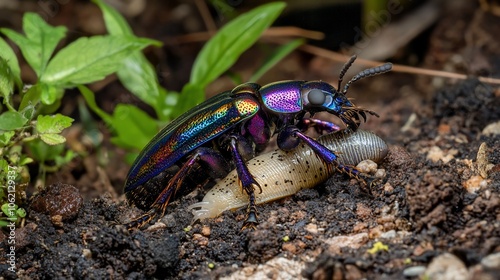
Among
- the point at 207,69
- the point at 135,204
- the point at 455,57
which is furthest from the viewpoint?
the point at 455,57

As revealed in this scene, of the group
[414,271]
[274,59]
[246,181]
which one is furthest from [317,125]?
[414,271]

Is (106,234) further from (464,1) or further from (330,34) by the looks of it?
(464,1)

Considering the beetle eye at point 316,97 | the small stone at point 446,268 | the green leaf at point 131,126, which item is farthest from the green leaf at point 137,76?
the small stone at point 446,268

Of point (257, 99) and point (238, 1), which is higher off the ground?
point (238, 1)

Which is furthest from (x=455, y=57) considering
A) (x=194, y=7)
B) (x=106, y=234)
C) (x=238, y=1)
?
(x=106, y=234)

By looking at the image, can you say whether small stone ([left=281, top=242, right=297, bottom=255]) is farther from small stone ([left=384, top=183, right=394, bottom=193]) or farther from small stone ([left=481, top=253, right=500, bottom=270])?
small stone ([left=481, top=253, right=500, bottom=270])

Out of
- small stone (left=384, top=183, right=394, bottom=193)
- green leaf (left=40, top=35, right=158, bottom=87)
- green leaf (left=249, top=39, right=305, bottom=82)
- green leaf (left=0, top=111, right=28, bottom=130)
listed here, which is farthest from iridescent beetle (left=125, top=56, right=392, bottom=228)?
green leaf (left=249, top=39, right=305, bottom=82)

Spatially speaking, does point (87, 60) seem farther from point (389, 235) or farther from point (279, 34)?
point (279, 34)
